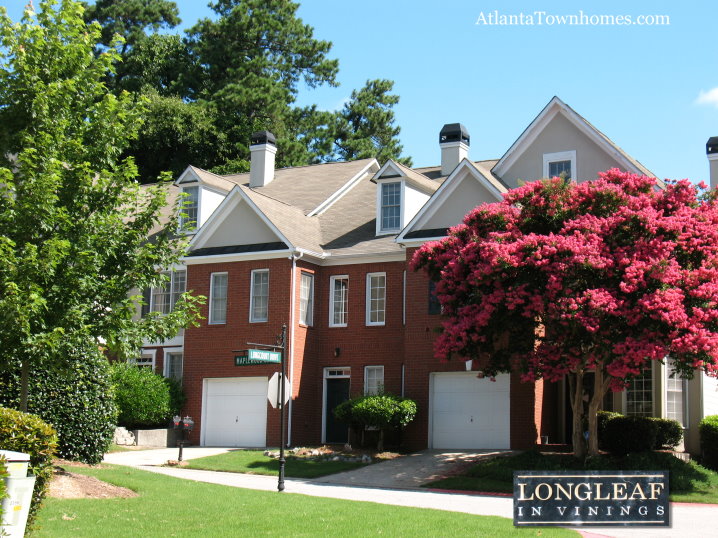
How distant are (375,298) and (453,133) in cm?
741

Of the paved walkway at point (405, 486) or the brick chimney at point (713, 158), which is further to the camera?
the brick chimney at point (713, 158)

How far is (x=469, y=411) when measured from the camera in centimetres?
2691

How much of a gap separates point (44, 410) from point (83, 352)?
152 centimetres

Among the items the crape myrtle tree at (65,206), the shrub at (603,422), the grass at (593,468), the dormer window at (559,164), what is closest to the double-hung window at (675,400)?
the shrub at (603,422)

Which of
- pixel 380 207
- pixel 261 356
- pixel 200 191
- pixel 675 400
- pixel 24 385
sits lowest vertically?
pixel 675 400

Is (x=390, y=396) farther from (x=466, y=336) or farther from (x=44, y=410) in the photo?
(x=44, y=410)

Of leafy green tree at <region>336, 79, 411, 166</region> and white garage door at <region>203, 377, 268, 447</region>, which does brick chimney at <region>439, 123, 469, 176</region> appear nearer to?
white garage door at <region>203, 377, 268, 447</region>

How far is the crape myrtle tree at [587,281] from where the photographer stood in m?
19.6

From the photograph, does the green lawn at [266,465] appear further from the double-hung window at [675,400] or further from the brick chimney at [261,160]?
the brick chimney at [261,160]

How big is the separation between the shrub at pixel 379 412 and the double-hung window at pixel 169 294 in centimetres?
877

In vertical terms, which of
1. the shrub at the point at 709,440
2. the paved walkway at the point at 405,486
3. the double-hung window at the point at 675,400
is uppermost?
the double-hung window at the point at 675,400

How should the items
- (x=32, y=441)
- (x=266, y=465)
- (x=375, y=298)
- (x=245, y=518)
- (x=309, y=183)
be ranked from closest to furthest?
(x=32, y=441)
(x=245, y=518)
(x=266, y=465)
(x=375, y=298)
(x=309, y=183)

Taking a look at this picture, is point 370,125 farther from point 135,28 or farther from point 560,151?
point 560,151

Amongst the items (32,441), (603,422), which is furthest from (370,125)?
(32,441)
